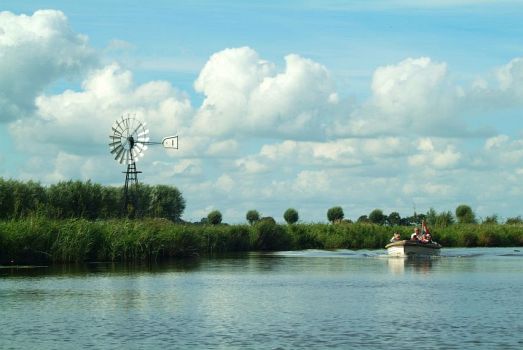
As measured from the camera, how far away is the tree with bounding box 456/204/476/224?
327 ft

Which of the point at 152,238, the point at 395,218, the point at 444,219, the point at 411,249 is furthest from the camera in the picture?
the point at 395,218

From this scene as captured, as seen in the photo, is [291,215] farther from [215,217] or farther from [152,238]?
[152,238]

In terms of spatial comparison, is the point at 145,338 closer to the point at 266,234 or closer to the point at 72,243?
the point at 72,243

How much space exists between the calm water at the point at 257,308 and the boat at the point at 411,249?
42.2ft

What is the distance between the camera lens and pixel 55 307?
27.4 m

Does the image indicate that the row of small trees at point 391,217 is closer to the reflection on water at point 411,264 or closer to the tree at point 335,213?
the tree at point 335,213

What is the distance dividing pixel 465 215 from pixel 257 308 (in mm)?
76854

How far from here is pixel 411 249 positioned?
58312 millimetres

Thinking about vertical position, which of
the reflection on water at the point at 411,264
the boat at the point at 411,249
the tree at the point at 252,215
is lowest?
the reflection on water at the point at 411,264

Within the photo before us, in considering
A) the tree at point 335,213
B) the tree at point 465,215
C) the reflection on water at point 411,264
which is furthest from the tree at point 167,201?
the reflection on water at point 411,264

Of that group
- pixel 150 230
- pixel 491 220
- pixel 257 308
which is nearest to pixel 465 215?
pixel 491 220

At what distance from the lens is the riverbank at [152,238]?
45.2m

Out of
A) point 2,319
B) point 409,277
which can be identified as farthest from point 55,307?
point 409,277

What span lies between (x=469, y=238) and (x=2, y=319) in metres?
65.4
